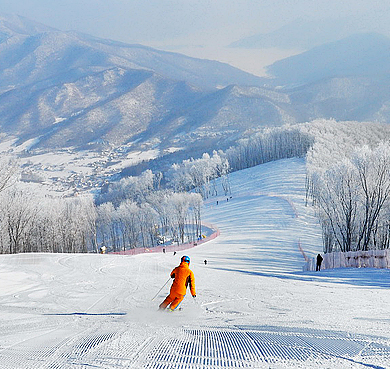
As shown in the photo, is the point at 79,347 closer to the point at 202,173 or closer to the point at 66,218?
the point at 66,218

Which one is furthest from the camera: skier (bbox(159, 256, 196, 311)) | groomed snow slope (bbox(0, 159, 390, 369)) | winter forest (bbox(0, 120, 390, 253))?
winter forest (bbox(0, 120, 390, 253))

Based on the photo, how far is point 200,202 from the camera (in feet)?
281

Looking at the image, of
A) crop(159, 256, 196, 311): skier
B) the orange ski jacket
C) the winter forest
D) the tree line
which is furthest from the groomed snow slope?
the winter forest

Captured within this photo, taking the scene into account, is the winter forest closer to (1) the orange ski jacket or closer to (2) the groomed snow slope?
(2) the groomed snow slope

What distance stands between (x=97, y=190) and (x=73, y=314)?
190454mm

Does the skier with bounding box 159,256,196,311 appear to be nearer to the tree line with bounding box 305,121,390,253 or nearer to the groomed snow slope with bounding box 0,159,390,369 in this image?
the groomed snow slope with bounding box 0,159,390,369

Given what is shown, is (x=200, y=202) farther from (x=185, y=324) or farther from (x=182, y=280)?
(x=185, y=324)

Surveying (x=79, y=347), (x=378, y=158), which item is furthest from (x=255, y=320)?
(x=378, y=158)

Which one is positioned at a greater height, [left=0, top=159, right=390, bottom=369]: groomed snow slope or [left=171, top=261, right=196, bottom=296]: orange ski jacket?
[left=171, top=261, right=196, bottom=296]: orange ski jacket

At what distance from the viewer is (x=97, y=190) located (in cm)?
19338

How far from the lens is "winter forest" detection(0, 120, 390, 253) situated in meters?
38.4

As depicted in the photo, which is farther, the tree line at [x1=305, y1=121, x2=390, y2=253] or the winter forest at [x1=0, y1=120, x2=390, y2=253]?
the winter forest at [x1=0, y1=120, x2=390, y2=253]

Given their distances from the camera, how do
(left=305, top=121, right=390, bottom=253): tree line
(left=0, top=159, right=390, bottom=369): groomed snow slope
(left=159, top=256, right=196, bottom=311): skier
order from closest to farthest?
(left=0, top=159, right=390, bottom=369): groomed snow slope, (left=159, top=256, right=196, bottom=311): skier, (left=305, top=121, right=390, bottom=253): tree line

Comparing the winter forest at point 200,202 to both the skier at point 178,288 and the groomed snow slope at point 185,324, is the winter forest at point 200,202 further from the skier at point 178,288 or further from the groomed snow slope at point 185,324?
the skier at point 178,288
